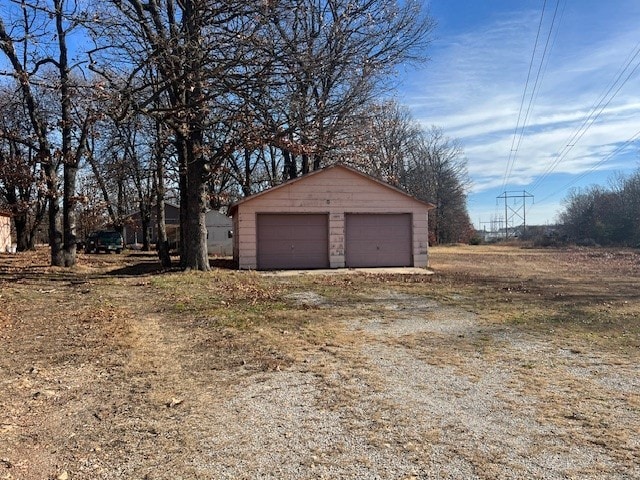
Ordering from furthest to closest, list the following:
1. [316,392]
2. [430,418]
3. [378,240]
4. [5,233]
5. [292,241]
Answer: [5,233] < [378,240] < [292,241] < [316,392] < [430,418]

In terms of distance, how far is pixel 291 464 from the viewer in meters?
3.18

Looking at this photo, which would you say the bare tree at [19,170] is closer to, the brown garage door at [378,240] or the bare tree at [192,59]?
the bare tree at [192,59]

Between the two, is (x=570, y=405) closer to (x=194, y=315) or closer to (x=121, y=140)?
(x=194, y=315)

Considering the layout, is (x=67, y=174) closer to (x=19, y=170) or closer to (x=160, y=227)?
(x=19, y=170)

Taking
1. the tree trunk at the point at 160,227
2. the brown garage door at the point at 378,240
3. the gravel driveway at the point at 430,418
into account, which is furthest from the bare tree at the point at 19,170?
the gravel driveway at the point at 430,418

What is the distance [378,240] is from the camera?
19094 mm

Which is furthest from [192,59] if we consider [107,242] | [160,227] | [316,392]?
[107,242]

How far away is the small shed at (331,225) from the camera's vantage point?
59.6ft

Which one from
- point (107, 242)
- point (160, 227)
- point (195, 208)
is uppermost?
point (195, 208)

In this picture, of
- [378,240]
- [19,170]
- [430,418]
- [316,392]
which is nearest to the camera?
[430,418]

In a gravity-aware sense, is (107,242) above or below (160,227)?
below

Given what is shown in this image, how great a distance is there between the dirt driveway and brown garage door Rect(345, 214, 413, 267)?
9427mm

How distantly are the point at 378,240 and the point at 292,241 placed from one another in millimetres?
3291

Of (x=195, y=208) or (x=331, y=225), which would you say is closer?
(x=195, y=208)
